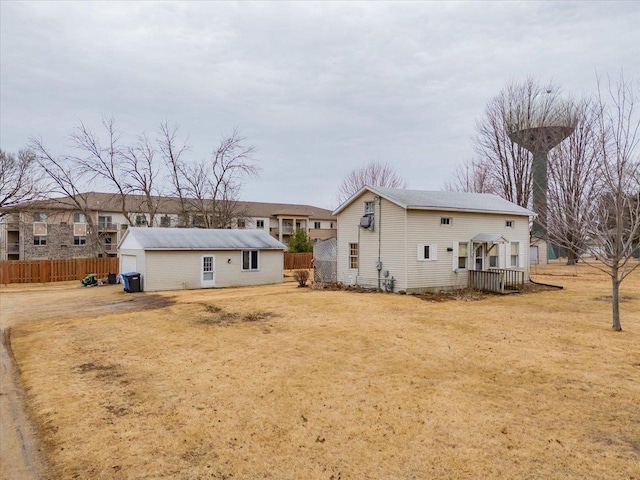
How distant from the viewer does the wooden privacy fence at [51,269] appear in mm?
25391

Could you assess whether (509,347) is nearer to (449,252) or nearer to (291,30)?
(449,252)

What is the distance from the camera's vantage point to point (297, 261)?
37.3m

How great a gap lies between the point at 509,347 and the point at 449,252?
1026 centimetres

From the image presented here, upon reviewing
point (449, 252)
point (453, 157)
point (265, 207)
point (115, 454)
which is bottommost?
point (115, 454)

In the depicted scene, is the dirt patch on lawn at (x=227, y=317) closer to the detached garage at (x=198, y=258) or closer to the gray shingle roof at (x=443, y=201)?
the gray shingle roof at (x=443, y=201)

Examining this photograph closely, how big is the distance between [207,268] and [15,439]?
59.3 ft

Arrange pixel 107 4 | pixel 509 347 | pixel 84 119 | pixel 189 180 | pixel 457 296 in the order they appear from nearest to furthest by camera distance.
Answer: pixel 509 347, pixel 107 4, pixel 457 296, pixel 84 119, pixel 189 180

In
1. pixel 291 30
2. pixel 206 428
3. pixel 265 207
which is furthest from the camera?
pixel 265 207

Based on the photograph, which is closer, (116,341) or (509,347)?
(509,347)

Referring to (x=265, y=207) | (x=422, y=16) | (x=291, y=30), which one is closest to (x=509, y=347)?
(x=422, y=16)

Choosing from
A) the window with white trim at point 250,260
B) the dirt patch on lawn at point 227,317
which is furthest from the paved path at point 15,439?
the window with white trim at point 250,260

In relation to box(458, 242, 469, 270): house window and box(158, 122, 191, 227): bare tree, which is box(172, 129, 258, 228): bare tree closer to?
box(158, 122, 191, 227): bare tree

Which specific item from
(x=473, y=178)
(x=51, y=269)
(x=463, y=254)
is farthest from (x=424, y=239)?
(x=473, y=178)

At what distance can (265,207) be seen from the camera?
57719mm
